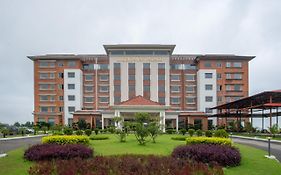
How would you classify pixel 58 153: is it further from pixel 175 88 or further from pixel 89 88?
pixel 175 88

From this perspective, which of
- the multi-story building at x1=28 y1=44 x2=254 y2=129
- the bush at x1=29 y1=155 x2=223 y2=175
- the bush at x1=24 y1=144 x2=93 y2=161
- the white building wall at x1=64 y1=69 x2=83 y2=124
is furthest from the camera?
the white building wall at x1=64 y1=69 x2=83 y2=124

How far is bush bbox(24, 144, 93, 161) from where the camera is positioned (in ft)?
39.5

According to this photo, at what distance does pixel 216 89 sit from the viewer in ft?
Answer: 183

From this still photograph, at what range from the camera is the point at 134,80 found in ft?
181

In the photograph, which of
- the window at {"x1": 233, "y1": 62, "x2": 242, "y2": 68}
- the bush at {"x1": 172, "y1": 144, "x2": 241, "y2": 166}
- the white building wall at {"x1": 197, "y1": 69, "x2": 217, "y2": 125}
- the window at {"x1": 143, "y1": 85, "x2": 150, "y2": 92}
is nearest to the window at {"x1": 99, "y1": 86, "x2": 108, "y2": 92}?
the window at {"x1": 143, "y1": 85, "x2": 150, "y2": 92}

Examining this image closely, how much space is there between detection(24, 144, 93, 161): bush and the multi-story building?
3969 centimetres

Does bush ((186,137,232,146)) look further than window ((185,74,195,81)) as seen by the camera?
No

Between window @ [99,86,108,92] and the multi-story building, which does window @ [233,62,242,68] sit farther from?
window @ [99,86,108,92]

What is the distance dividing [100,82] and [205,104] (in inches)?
834

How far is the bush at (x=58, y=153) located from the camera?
12031 mm

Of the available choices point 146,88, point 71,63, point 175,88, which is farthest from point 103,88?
point 175,88

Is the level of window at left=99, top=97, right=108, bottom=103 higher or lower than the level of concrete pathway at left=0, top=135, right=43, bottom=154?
higher

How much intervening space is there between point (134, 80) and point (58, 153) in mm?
43332

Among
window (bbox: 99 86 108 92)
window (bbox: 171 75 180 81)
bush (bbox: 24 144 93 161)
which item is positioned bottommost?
bush (bbox: 24 144 93 161)
